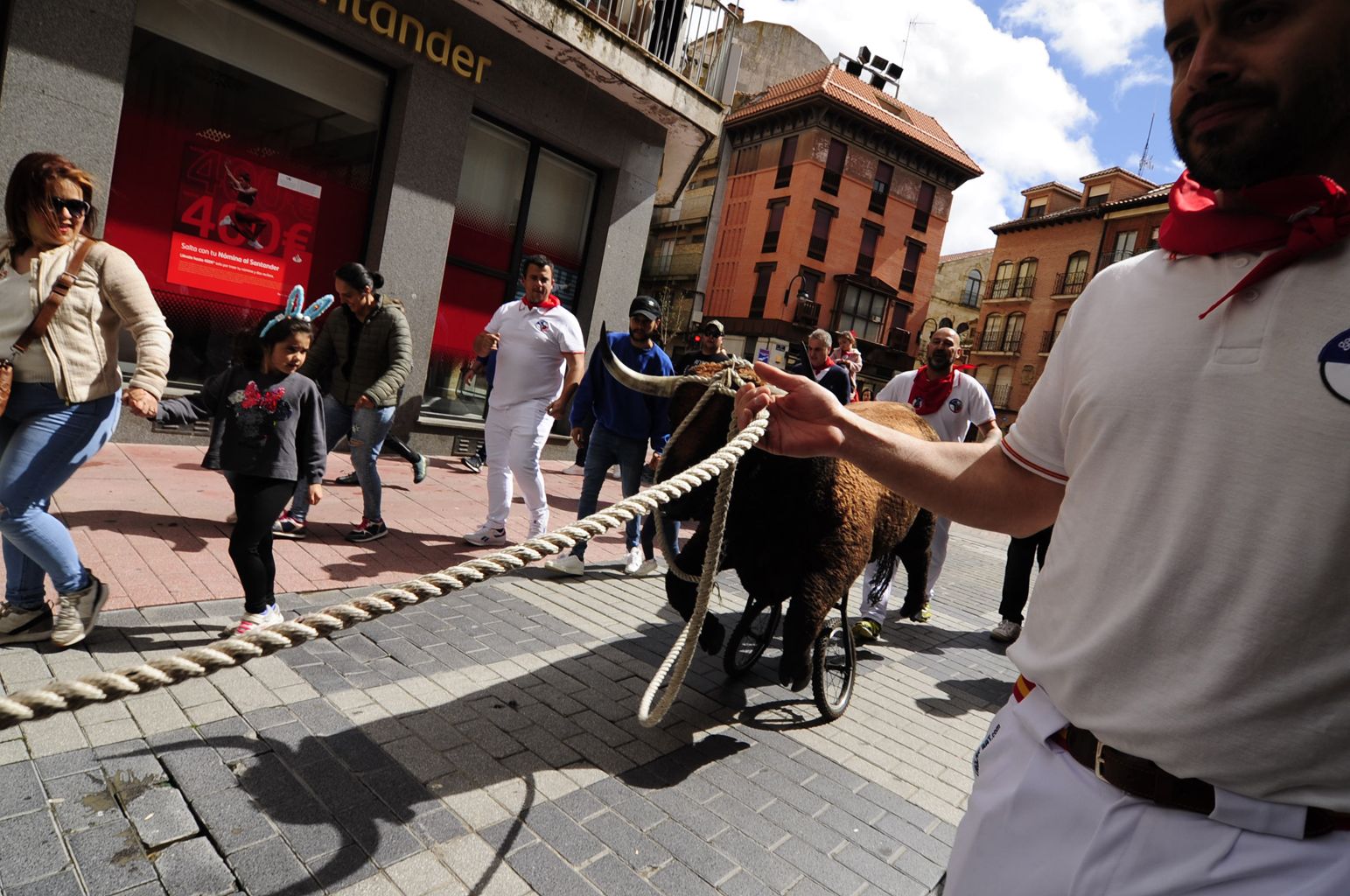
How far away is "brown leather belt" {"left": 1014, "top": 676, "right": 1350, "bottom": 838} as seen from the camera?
1.06 m

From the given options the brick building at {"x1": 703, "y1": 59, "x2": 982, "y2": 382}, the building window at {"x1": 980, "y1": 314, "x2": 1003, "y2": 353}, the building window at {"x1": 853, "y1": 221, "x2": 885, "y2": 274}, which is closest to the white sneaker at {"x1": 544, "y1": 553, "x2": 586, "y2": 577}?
the brick building at {"x1": 703, "y1": 59, "x2": 982, "y2": 382}

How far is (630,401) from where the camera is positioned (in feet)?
20.5

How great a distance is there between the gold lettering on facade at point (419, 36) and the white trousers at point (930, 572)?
7.42 meters

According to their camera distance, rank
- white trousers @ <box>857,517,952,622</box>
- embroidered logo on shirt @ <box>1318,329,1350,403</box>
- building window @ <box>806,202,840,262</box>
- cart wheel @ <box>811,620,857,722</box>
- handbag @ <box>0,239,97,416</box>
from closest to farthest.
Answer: embroidered logo on shirt @ <box>1318,329,1350,403</box> → handbag @ <box>0,239,97,416</box> → cart wheel @ <box>811,620,857,722</box> → white trousers @ <box>857,517,952,622</box> → building window @ <box>806,202,840,262</box>

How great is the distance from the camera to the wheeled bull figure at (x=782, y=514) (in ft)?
11.5

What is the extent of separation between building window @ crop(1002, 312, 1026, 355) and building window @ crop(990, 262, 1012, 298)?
1.52 meters

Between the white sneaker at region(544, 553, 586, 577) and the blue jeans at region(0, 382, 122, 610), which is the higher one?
the blue jeans at region(0, 382, 122, 610)

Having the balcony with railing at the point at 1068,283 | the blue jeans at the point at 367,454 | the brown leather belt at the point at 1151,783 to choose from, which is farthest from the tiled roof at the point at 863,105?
the brown leather belt at the point at 1151,783

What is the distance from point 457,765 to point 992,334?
45.3 meters

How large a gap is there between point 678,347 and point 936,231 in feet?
49.5

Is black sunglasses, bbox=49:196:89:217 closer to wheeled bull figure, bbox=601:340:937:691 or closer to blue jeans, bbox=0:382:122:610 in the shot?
blue jeans, bbox=0:382:122:610

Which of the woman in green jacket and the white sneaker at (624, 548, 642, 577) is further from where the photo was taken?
the white sneaker at (624, 548, 642, 577)

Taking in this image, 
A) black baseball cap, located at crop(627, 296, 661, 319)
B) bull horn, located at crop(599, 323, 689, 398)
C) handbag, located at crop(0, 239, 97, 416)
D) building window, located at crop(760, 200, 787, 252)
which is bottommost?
handbag, located at crop(0, 239, 97, 416)

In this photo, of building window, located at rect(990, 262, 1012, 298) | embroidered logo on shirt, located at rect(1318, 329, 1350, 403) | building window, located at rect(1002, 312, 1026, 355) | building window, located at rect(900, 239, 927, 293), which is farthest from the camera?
building window, located at rect(990, 262, 1012, 298)
